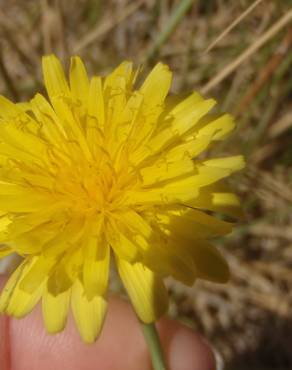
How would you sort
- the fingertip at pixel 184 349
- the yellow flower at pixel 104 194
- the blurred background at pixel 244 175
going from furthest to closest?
the blurred background at pixel 244 175
the fingertip at pixel 184 349
the yellow flower at pixel 104 194

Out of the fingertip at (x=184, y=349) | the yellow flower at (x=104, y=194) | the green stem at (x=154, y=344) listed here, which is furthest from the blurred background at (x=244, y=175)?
the green stem at (x=154, y=344)

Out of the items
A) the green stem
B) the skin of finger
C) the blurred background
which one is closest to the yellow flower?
the green stem

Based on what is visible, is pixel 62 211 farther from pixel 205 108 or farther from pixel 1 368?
pixel 1 368

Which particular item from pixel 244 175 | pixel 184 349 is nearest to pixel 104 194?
pixel 184 349

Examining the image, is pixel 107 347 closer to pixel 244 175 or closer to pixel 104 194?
pixel 104 194

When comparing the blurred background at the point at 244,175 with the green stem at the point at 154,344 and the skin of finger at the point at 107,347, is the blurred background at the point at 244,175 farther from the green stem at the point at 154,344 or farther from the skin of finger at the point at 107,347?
the green stem at the point at 154,344

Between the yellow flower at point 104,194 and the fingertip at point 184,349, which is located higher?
the yellow flower at point 104,194
